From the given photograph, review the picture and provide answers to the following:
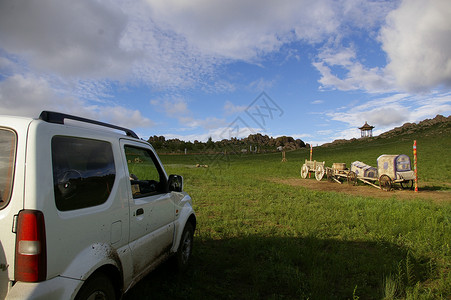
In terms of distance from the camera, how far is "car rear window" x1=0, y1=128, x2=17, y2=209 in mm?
1730

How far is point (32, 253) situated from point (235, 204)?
7.49 metres

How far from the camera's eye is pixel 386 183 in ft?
39.3

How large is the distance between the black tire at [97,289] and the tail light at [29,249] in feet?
1.13

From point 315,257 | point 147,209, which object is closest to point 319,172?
point 315,257

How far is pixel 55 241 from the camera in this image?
5.82 feet

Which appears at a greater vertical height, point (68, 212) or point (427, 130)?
point (427, 130)

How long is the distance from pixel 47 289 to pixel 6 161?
2.89 feet

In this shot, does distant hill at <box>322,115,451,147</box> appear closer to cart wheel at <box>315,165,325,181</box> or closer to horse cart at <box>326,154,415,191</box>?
cart wheel at <box>315,165,325,181</box>

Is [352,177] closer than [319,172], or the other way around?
[352,177]

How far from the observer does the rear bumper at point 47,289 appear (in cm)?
163

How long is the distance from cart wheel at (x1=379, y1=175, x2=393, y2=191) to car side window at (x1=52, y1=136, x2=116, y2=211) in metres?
12.5

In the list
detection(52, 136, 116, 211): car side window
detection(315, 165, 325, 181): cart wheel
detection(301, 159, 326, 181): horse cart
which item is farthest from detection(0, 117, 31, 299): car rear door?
detection(315, 165, 325, 181): cart wheel

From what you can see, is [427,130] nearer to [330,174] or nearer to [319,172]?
[319,172]

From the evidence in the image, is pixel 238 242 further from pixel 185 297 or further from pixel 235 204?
pixel 235 204
